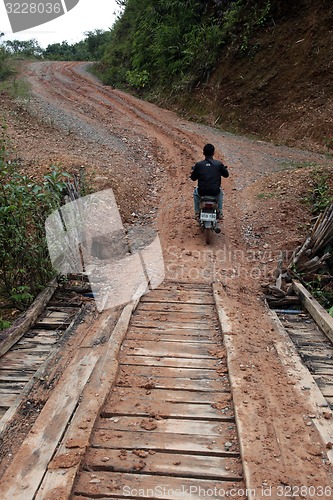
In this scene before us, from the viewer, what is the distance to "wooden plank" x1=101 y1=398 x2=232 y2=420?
2.91 m

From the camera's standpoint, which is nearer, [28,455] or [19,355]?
[28,455]

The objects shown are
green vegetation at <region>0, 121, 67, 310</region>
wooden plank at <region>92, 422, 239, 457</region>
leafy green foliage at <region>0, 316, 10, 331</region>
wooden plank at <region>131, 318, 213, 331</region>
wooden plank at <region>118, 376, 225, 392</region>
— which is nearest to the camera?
wooden plank at <region>92, 422, 239, 457</region>

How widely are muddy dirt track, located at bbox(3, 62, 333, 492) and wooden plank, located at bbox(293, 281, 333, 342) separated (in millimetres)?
494

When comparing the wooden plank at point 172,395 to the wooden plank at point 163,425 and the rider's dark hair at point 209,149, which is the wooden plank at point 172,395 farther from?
the rider's dark hair at point 209,149

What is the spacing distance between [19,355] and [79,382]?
2.98ft

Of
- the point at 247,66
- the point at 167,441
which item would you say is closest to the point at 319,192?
the point at 167,441

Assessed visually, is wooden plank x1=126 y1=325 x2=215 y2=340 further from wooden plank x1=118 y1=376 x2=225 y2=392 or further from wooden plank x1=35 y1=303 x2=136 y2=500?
wooden plank x1=118 y1=376 x2=225 y2=392

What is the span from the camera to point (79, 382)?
10.6 ft

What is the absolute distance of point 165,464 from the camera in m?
2.45

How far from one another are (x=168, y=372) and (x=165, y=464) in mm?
1040

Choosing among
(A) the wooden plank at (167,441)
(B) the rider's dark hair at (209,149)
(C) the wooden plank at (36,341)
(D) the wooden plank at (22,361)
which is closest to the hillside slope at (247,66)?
(B) the rider's dark hair at (209,149)

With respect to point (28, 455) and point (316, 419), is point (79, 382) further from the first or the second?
point (316, 419)

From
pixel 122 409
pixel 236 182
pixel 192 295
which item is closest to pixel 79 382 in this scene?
pixel 122 409

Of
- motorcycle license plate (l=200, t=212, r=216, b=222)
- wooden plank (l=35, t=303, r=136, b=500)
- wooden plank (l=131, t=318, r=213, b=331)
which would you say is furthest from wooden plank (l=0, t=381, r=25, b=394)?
motorcycle license plate (l=200, t=212, r=216, b=222)
